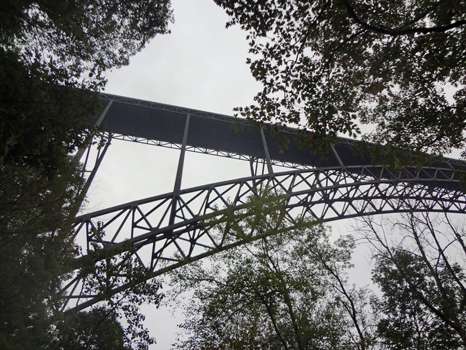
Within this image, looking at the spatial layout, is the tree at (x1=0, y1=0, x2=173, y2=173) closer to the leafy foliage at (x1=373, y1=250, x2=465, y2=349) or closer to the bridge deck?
the bridge deck

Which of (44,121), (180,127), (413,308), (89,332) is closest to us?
(44,121)

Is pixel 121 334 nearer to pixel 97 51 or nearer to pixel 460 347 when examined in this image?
pixel 97 51

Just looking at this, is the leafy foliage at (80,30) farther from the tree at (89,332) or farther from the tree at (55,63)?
the tree at (89,332)

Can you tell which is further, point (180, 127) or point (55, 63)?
point (180, 127)

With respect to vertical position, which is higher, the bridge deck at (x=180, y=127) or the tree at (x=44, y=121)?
the bridge deck at (x=180, y=127)

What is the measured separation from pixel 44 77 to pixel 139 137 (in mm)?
13158

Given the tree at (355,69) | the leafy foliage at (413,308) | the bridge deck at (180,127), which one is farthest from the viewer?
the bridge deck at (180,127)

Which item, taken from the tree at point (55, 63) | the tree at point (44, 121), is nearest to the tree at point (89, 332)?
the tree at point (44, 121)

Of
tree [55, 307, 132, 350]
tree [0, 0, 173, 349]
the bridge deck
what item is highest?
the bridge deck

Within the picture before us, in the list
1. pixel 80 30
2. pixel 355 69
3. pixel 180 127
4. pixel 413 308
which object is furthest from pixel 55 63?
pixel 413 308

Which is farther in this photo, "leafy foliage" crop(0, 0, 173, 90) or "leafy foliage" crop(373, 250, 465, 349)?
"leafy foliage" crop(373, 250, 465, 349)

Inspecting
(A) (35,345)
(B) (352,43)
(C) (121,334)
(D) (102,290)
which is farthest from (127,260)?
(B) (352,43)

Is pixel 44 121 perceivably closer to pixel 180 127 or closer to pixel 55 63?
pixel 55 63

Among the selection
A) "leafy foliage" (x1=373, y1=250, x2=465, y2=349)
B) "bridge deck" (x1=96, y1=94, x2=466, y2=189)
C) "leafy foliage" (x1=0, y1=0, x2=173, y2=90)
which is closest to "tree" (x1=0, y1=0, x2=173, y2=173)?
"leafy foliage" (x1=0, y1=0, x2=173, y2=90)
